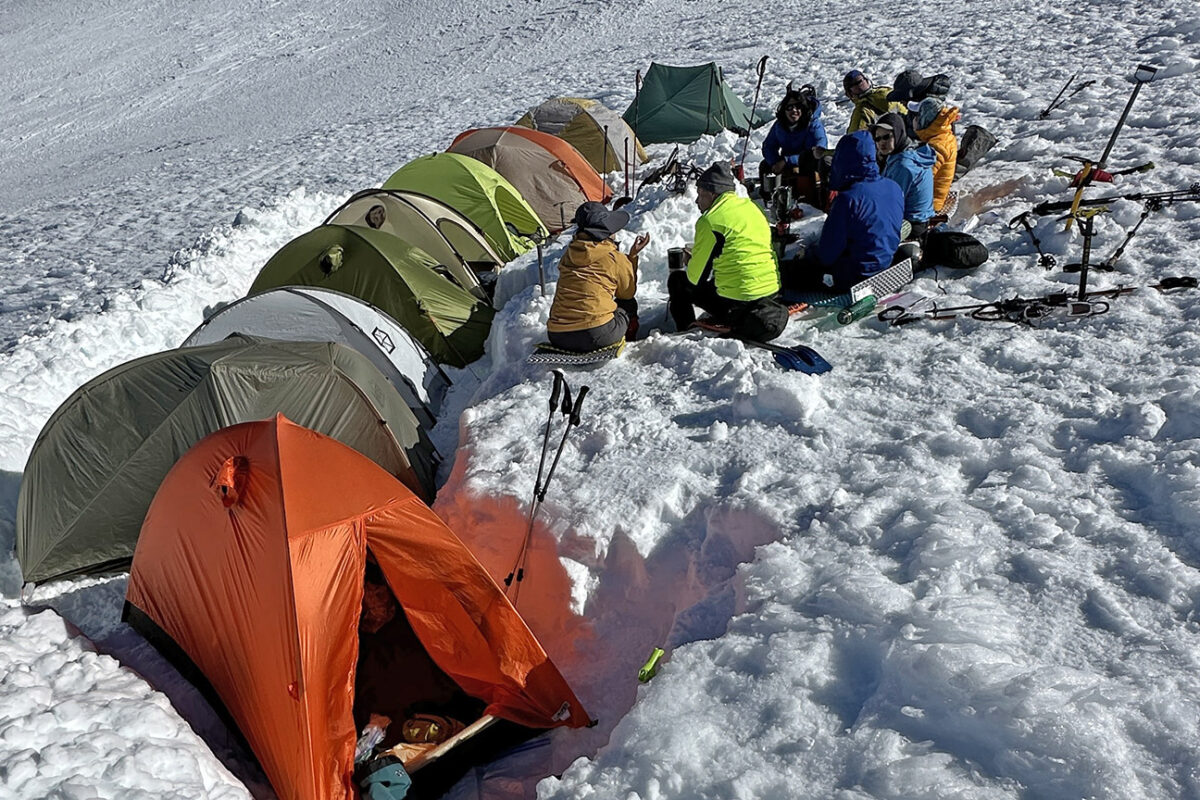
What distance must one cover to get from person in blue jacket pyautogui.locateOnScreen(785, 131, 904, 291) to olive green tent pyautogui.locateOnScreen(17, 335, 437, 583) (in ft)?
13.1

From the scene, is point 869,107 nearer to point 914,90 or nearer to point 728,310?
point 914,90

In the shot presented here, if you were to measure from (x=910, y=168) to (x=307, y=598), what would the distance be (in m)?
6.11

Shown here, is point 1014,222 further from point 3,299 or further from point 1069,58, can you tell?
point 3,299

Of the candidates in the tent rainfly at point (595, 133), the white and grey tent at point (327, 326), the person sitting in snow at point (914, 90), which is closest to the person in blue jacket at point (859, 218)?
the person sitting in snow at point (914, 90)

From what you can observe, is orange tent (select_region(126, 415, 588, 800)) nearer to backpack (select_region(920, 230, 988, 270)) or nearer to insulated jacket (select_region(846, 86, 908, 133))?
backpack (select_region(920, 230, 988, 270))

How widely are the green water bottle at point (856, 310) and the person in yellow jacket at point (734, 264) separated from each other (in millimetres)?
477

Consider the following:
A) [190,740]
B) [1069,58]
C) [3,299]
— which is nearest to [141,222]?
[3,299]

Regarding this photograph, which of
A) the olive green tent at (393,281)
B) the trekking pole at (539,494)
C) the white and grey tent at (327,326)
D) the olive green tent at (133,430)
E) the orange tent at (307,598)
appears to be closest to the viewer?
the orange tent at (307,598)

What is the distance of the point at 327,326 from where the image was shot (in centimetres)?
765

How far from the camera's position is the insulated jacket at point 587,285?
6.83 metres

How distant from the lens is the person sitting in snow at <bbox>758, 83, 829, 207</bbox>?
30.3ft

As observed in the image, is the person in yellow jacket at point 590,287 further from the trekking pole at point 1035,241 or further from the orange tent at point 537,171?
the orange tent at point 537,171

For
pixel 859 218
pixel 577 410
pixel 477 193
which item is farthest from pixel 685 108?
pixel 577 410

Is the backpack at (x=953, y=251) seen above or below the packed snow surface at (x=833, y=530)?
above
